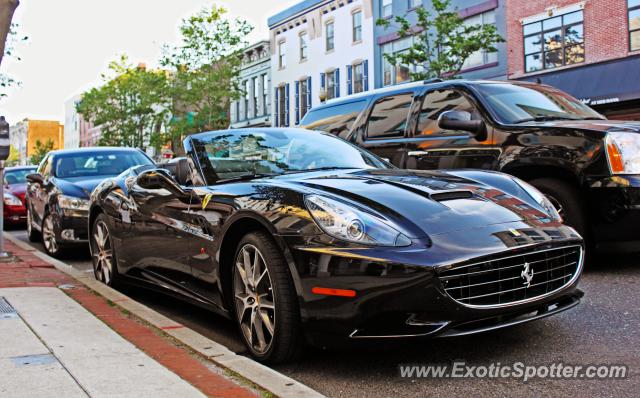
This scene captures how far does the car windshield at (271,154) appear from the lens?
4.50 m

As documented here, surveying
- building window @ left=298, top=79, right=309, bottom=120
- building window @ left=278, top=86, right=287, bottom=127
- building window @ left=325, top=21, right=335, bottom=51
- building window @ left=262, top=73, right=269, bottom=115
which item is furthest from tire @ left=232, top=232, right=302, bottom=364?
building window @ left=262, top=73, right=269, bottom=115

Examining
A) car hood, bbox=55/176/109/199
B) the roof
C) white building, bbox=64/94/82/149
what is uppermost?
white building, bbox=64/94/82/149

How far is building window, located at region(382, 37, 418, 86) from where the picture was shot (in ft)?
95.4

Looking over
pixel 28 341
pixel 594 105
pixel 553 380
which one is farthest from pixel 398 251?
pixel 594 105

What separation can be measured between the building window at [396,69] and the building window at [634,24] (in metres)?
9.74

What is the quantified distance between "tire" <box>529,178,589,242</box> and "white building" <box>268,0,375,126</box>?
85.9 feet

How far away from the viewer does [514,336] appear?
3893mm

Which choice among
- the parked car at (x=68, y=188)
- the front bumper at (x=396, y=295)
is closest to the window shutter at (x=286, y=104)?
the parked car at (x=68, y=188)

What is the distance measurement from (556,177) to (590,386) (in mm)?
3000

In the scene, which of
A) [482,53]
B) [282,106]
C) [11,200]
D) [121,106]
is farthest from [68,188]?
[121,106]

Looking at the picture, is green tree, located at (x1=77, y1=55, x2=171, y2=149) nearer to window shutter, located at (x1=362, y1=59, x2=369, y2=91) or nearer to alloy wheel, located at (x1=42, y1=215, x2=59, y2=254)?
window shutter, located at (x1=362, y1=59, x2=369, y2=91)

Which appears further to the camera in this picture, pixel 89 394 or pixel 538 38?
pixel 538 38

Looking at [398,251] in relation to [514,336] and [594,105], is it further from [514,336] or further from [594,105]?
[594,105]

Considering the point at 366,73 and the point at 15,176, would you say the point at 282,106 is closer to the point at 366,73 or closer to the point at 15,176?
the point at 366,73
